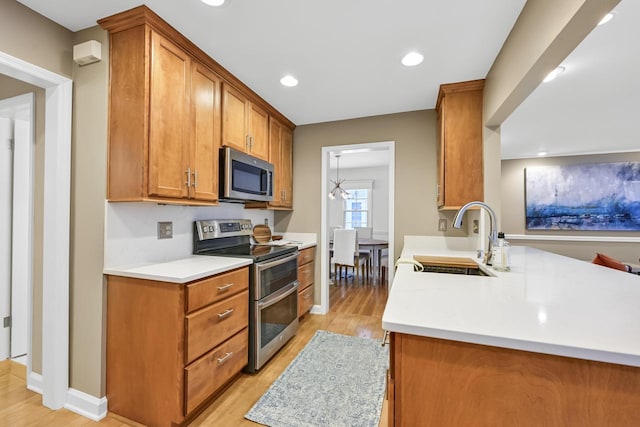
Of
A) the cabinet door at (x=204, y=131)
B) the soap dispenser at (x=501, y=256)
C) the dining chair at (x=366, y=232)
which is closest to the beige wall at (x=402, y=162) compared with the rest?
the soap dispenser at (x=501, y=256)

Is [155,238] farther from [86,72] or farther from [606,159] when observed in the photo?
[606,159]

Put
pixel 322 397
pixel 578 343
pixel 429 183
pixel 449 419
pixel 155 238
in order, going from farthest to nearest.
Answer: pixel 429 183
pixel 155 238
pixel 322 397
pixel 449 419
pixel 578 343

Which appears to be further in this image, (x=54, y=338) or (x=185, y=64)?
(x=185, y=64)

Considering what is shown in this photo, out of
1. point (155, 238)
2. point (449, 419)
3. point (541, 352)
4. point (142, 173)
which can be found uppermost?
point (142, 173)

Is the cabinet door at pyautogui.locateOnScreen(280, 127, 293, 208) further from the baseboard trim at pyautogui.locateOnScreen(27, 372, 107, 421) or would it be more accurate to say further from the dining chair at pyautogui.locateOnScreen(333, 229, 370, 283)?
the baseboard trim at pyautogui.locateOnScreen(27, 372, 107, 421)

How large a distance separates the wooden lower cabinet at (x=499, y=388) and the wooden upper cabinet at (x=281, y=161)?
241 cm

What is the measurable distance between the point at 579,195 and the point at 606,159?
751 mm

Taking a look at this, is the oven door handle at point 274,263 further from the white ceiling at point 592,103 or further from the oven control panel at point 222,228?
the white ceiling at point 592,103

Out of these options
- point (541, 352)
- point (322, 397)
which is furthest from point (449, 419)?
point (322, 397)

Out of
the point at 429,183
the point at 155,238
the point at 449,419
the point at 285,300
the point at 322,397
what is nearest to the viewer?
the point at 449,419

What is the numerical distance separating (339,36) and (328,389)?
2.34 metres

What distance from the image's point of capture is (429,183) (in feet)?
9.38

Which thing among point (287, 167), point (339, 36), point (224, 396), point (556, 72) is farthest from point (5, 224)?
point (556, 72)

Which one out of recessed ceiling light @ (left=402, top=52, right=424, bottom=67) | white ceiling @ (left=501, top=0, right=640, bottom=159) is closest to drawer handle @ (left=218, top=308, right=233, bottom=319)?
recessed ceiling light @ (left=402, top=52, right=424, bottom=67)
